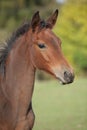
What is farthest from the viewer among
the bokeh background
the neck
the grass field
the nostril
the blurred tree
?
the blurred tree

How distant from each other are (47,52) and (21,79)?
2.04ft

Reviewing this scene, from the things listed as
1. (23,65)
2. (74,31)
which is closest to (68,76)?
(23,65)

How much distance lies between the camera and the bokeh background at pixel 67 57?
14.6m

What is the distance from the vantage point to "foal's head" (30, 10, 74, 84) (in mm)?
6301

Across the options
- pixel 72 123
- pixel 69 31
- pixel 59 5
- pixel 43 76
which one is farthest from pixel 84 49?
pixel 72 123

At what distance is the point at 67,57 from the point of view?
1817 inches

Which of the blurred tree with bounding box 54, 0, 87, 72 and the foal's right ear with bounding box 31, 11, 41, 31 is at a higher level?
the foal's right ear with bounding box 31, 11, 41, 31

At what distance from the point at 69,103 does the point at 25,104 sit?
1269 centimetres

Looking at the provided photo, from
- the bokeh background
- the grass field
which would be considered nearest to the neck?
the bokeh background

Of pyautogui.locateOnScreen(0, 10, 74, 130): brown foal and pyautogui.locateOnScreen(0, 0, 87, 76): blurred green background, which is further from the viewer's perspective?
pyautogui.locateOnScreen(0, 0, 87, 76): blurred green background

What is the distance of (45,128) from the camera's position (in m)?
Answer: 12.5

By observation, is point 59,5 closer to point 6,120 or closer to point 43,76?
point 43,76

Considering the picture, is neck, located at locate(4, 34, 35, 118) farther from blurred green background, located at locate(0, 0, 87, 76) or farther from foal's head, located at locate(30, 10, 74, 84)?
blurred green background, located at locate(0, 0, 87, 76)

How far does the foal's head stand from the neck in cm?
16
